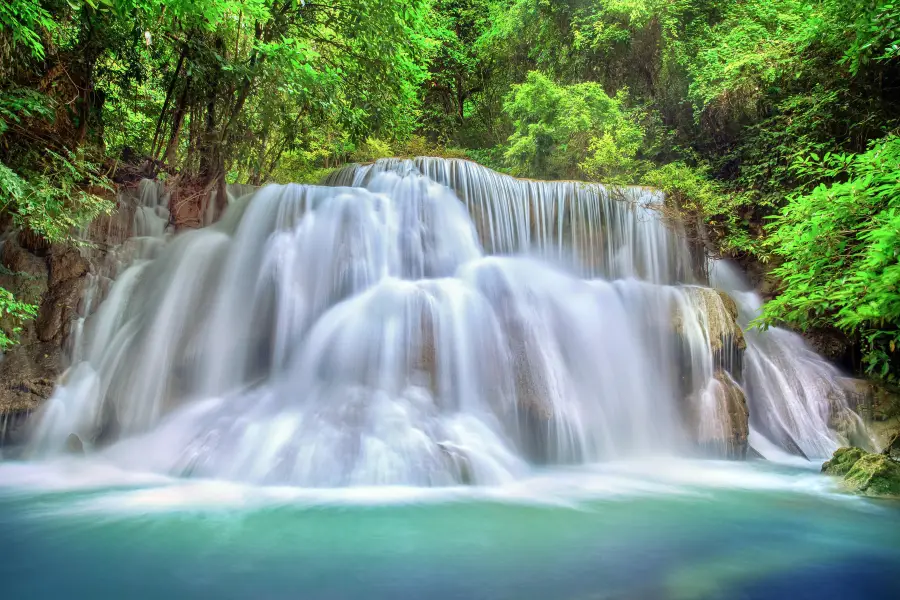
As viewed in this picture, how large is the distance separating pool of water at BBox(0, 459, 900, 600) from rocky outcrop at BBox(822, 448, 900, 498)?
0.23 meters

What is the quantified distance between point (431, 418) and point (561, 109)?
9678 mm

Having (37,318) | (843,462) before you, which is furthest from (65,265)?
(843,462)

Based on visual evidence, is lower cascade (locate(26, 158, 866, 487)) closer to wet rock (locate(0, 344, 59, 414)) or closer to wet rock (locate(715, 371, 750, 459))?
wet rock (locate(715, 371, 750, 459))

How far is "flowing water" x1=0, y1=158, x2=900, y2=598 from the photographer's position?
11.2 feet

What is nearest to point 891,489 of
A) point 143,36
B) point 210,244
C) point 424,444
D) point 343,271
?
point 424,444

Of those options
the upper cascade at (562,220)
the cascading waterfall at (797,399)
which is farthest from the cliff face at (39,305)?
the cascading waterfall at (797,399)

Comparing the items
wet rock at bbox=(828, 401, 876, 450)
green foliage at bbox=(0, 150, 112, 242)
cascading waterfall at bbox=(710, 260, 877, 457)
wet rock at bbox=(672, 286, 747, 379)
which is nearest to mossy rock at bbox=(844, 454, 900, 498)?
cascading waterfall at bbox=(710, 260, 877, 457)

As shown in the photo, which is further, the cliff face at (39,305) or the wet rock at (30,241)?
the wet rock at (30,241)

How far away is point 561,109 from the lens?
13.2 meters

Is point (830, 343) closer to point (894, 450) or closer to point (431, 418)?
point (894, 450)

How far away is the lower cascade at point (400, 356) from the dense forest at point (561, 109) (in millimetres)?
1200

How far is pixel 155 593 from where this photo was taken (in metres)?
2.92

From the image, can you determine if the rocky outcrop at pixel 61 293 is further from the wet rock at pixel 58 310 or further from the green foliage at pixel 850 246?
the green foliage at pixel 850 246

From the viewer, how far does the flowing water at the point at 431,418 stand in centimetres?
341
